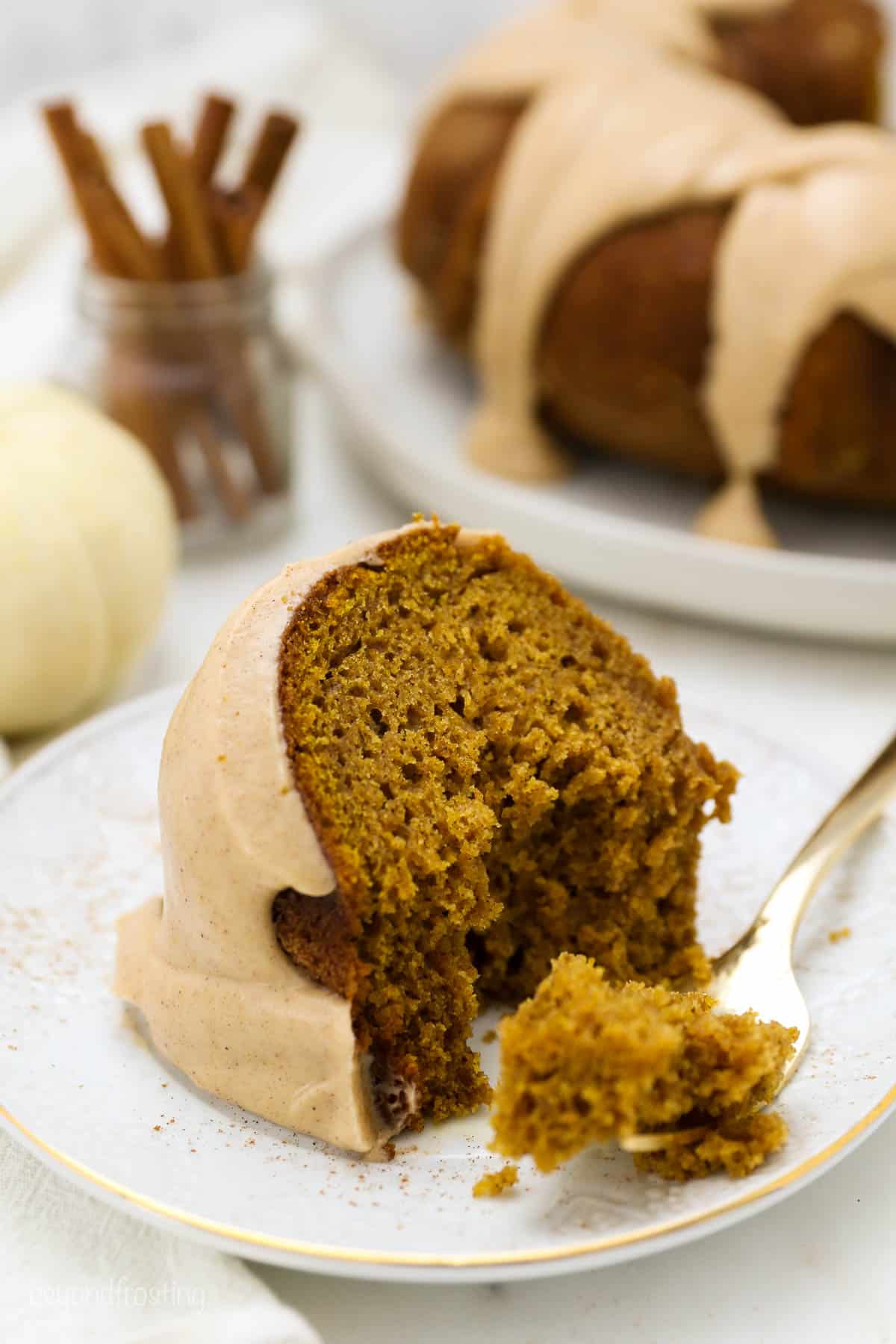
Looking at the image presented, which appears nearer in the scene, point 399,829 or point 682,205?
point 399,829

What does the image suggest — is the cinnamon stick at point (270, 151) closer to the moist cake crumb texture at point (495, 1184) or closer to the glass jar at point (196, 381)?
the glass jar at point (196, 381)

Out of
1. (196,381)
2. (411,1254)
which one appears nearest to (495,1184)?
(411,1254)

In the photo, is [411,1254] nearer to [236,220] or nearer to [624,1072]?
[624,1072]

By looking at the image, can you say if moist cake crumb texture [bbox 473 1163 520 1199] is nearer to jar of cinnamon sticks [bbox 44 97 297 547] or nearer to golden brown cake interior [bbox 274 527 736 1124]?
golden brown cake interior [bbox 274 527 736 1124]

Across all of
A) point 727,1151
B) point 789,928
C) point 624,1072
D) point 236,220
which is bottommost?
point 789,928

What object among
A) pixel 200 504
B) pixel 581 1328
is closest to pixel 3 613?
pixel 200 504

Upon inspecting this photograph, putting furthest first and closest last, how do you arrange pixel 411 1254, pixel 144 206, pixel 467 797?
pixel 144 206 < pixel 467 797 < pixel 411 1254
